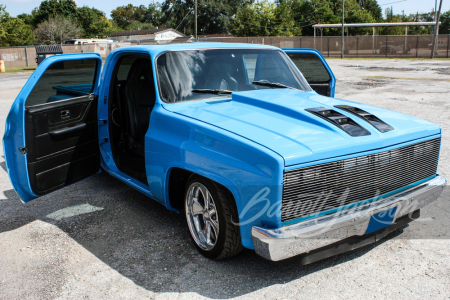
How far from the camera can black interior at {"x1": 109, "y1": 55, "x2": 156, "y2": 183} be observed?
4422mm

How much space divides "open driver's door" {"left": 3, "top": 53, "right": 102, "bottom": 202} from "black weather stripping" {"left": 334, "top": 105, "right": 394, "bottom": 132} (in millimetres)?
2584

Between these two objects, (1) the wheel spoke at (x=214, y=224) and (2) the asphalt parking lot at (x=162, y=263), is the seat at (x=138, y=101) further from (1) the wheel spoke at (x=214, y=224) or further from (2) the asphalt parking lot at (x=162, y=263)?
(1) the wheel spoke at (x=214, y=224)

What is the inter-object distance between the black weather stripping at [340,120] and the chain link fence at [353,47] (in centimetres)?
3330

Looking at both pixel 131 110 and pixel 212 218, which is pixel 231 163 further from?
pixel 131 110

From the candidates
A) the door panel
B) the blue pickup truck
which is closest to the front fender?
the blue pickup truck

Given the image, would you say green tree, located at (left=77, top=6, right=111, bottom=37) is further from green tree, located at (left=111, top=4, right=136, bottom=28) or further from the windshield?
the windshield

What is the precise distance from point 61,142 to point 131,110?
85cm

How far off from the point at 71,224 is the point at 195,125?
1.88 meters

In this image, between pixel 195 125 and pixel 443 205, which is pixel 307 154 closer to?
pixel 195 125

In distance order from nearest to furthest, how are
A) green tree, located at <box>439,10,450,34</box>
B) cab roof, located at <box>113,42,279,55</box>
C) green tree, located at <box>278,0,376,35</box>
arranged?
1. cab roof, located at <box>113,42,279,55</box>
2. green tree, located at <box>278,0,376,35</box>
3. green tree, located at <box>439,10,450,34</box>

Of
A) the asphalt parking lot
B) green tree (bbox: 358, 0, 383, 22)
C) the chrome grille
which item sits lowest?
the asphalt parking lot

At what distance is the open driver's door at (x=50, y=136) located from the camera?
360 centimetres

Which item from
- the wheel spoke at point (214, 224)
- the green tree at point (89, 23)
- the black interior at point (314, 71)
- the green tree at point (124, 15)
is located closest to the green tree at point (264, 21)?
the green tree at point (89, 23)

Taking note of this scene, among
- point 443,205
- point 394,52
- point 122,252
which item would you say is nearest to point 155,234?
point 122,252
